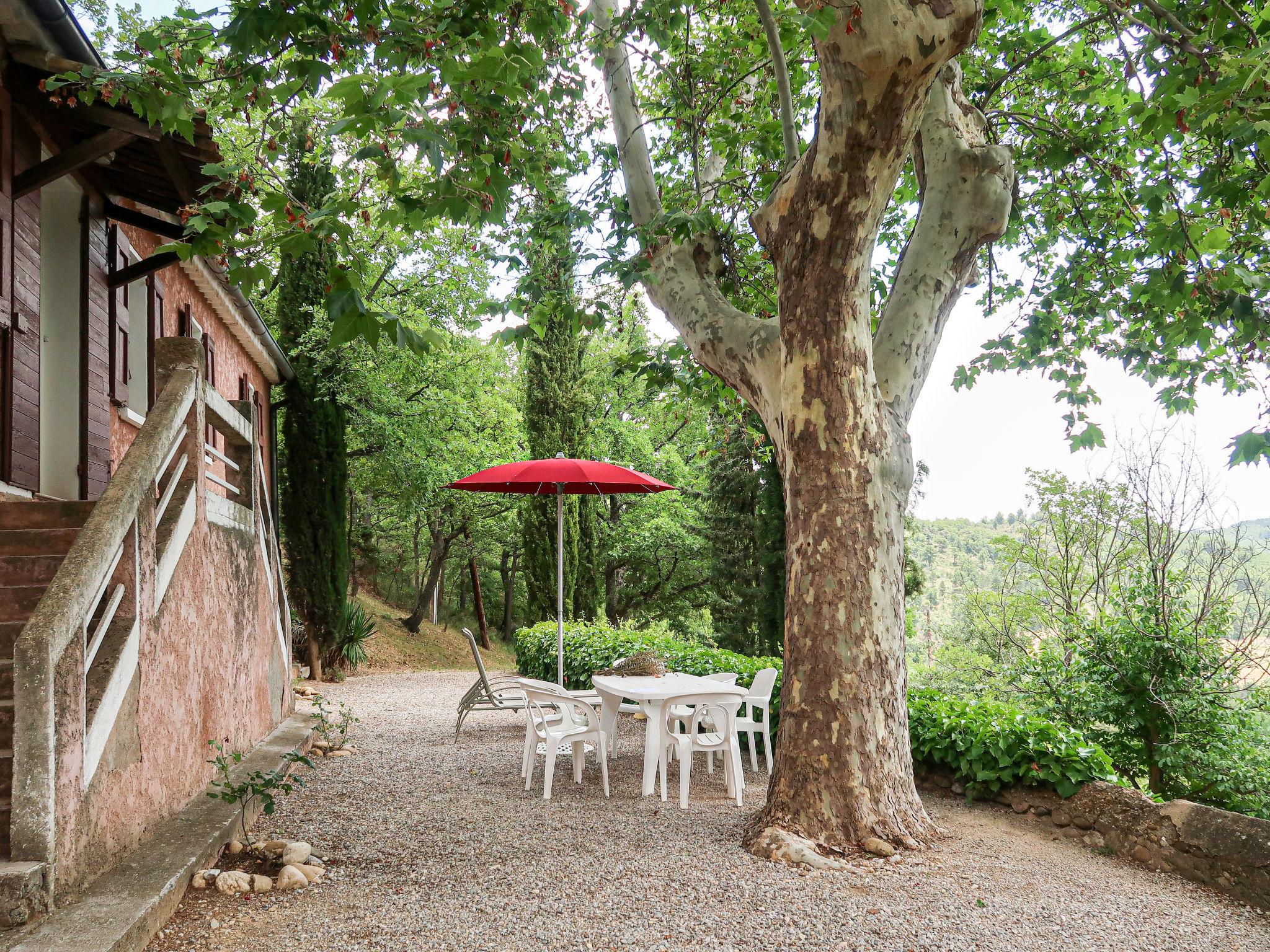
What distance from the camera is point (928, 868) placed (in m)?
4.15

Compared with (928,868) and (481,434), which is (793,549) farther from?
(481,434)

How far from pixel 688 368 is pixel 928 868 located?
214 inches

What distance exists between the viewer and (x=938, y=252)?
504cm

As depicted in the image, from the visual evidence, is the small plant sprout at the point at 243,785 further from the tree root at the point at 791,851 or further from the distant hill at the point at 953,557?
the distant hill at the point at 953,557

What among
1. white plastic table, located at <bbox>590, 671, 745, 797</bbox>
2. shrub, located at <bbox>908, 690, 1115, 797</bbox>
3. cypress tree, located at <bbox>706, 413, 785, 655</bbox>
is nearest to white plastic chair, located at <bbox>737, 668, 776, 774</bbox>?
white plastic table, located at <bbox>590, 671, 745, 797</bbox>

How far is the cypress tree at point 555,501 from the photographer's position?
16.1 metres

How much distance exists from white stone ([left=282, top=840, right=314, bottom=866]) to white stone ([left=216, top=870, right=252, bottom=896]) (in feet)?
0.85

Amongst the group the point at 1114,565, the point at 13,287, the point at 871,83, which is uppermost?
the point at 871,83

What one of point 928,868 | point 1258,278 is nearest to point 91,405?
point 928,868

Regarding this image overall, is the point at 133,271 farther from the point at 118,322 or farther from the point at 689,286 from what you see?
the point at 689,286

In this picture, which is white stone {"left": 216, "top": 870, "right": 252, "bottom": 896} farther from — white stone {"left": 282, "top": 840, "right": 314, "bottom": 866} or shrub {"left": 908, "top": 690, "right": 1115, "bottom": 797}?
shrub {"left": 908, "top": 690, "right": 1115, "bottom": 797}

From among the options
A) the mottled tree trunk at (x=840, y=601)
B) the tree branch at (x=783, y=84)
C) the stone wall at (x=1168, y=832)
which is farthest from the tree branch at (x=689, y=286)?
the stone wall at (x=1168, y=832)

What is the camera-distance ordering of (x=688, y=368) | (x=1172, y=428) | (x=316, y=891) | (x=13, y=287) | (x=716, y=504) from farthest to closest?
(x=716, y=504)
(x=688, y=368)
(x=1172, y=428)
(x=13, y=287)
(x=316, y=891)

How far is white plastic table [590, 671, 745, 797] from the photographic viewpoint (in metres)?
5.43
